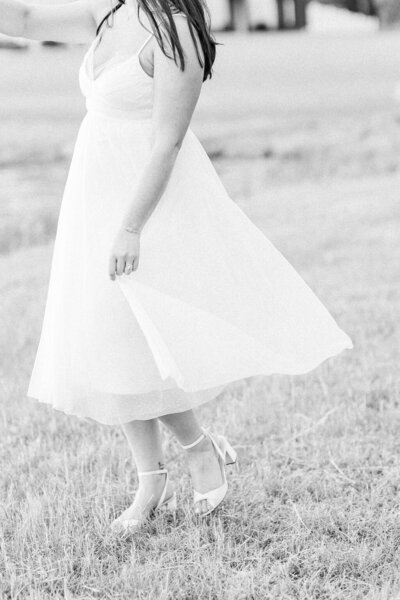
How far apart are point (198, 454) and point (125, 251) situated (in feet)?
2.39

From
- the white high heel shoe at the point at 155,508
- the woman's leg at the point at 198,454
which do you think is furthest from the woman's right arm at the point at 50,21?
the white high heel shoe at the point at 155,508

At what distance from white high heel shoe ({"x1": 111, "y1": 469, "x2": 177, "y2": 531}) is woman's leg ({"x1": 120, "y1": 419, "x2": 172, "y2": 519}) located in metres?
0.01

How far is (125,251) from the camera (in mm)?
2209

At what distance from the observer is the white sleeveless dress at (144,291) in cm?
227

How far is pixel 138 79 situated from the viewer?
220 centimetres

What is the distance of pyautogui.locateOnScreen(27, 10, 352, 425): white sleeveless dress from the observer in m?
2.27

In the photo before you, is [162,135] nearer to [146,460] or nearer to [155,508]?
[146,460]

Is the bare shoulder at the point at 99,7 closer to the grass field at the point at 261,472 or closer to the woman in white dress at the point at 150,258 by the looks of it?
the woman in white dress at the point at 150,258

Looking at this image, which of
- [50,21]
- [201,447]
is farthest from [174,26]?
[201,447]

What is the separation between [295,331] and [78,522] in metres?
0.83

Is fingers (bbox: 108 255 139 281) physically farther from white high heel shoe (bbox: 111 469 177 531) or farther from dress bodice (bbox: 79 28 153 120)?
white high heel shoe (bbox: 111 469 177 531)

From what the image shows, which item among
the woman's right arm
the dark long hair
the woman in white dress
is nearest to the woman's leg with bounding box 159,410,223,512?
the woman in white dress

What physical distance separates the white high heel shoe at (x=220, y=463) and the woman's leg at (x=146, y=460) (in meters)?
0.10

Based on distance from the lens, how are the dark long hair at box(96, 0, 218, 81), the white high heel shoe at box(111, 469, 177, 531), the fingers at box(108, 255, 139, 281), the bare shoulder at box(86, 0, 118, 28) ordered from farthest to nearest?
the white high heel shoe at box(111, 469, 177, 531) < the bare shoulder at box(86, 0, 118, 28) < the fingers at box(108, 255, 139, 281) < the dark long hair at box(96, 0, 218, 81)
